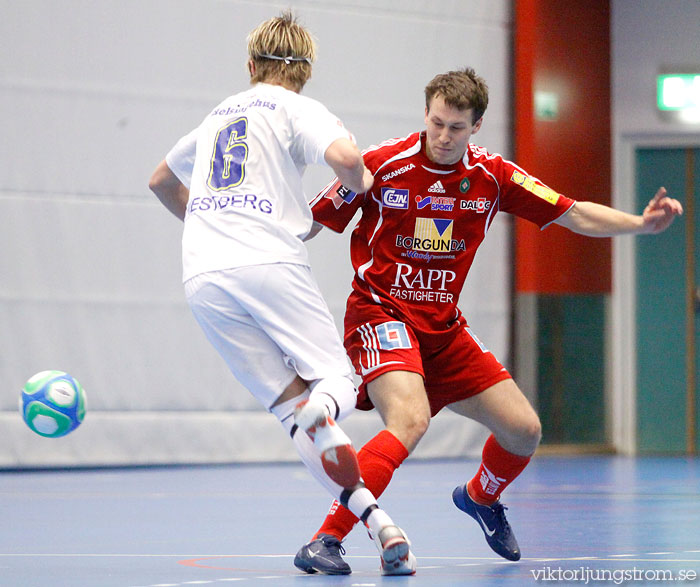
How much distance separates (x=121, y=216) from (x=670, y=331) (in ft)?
18.8

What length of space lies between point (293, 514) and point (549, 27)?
6.93 metres

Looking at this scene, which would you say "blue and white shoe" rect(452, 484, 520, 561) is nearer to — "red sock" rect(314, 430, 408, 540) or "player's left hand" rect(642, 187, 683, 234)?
"red sock" rect(314, 430, 408, 540)

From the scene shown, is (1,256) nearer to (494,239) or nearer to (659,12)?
(494,239)

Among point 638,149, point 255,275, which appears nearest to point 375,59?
point 638,149

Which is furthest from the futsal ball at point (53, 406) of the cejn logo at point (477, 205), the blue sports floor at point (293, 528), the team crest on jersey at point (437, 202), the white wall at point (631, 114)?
the white wall at point (631, 114)

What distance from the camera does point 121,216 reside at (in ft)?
33.7

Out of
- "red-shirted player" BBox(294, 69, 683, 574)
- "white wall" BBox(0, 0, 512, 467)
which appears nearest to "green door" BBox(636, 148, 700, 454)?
"white wall" BBox(0, 0, 512, 467)

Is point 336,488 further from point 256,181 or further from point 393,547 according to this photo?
point 256,181

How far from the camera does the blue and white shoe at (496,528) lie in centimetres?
458

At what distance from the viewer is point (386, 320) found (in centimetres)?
454

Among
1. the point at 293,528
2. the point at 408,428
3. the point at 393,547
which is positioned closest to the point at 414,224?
the point at 408,428

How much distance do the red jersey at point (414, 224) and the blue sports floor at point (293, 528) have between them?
102 centimetres

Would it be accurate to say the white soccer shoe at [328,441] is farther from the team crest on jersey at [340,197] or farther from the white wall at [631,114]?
the white wall at [631,114]

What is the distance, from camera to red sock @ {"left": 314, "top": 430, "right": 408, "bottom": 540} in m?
4.14
